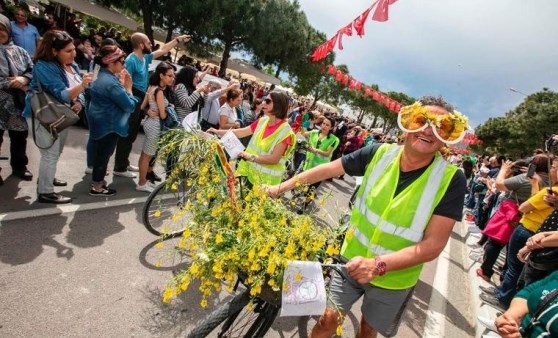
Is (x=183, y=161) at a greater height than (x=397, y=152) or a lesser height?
lesser

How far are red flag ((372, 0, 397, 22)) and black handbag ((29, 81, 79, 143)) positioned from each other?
6.29 m

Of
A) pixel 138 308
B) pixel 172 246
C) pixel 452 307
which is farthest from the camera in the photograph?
pixel 452 307

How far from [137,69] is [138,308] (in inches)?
158

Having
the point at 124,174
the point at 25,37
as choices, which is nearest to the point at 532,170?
the point at 124,174

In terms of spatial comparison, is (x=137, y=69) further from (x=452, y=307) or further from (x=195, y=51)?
(x=195, y=51)

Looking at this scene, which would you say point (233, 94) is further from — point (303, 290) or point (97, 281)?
point (303, 290)

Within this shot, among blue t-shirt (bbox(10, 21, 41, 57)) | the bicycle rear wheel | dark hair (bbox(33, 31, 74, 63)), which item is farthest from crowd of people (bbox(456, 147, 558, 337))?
blue t-shirt (bbox(10, 21, 41, 57))

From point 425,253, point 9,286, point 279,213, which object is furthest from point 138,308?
point 425,253

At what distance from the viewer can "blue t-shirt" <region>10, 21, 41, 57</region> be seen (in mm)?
6905

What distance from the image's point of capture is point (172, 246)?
4.24 meters

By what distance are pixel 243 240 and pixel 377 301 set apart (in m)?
1.23

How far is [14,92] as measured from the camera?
4352 mm

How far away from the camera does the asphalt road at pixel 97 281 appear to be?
2658 mm

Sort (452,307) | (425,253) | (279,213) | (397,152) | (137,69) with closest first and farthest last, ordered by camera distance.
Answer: (279,213)
(425,253)
(397,152)
(452,307)
(137,69)
